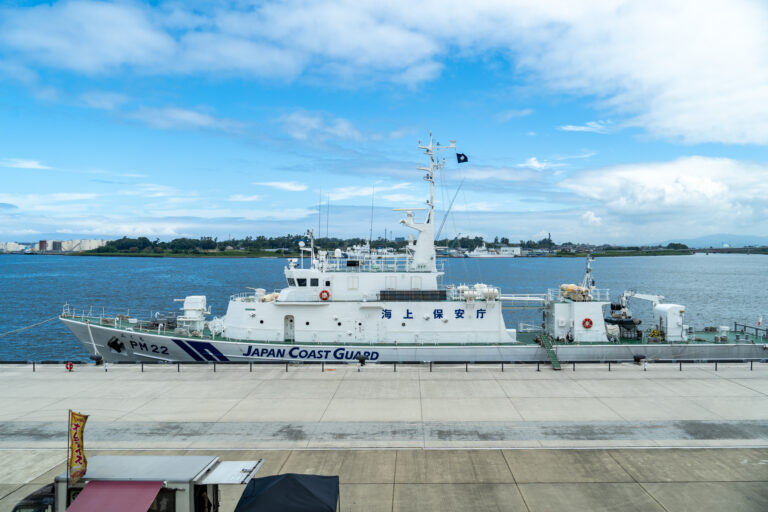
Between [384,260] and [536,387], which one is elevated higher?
[384,260]

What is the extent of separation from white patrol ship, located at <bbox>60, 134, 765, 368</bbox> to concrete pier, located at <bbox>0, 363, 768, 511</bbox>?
2694mm

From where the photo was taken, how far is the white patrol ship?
19.6 m

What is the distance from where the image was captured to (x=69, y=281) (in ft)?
248

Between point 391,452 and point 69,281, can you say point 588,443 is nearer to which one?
point 391,452

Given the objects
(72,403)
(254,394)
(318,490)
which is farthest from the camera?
(254,394)

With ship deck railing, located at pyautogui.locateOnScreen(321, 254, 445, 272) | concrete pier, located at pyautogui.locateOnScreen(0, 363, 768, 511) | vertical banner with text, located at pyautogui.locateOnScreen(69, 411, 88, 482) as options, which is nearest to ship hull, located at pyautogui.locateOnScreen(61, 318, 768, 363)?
concrete pier, located at pyautogui.locateOnScreen(0, 363, 768, 511)

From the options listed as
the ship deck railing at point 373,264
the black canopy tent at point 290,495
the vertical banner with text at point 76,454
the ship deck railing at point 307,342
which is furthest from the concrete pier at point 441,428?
the ship deck railing at point 373,264

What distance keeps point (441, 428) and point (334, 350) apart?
8.46 m

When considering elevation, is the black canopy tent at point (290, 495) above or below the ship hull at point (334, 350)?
above

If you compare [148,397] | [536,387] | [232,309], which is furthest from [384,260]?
[148,397]

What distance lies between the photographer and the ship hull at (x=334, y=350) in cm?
1944

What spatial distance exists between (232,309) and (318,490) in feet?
48.1

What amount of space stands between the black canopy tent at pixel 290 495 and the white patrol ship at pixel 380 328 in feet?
40.8

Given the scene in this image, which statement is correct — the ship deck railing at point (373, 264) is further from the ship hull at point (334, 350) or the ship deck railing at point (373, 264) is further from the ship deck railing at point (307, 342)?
the ship hull at point (334, 350)
